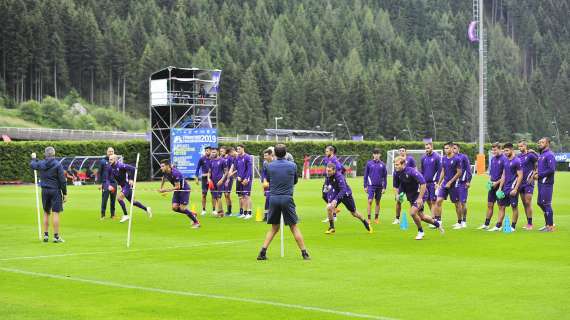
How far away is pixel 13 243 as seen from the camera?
21781mm

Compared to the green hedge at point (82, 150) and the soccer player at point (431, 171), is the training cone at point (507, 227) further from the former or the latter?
the green hedge at point (82, 150)

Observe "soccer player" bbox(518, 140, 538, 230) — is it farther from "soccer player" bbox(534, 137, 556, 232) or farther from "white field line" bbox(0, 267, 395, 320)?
"white field line" bbox(0, 267, 395, 320)

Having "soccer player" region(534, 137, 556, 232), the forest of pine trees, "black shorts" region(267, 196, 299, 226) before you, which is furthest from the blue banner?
the forest of pine trees

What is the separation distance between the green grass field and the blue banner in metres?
32.6

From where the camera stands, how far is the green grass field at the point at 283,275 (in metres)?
12.4

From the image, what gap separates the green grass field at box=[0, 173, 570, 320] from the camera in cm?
1241

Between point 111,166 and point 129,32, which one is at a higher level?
point 129,32

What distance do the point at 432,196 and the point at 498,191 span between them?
2174 millimetres

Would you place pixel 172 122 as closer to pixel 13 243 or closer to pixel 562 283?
pixel 13 243

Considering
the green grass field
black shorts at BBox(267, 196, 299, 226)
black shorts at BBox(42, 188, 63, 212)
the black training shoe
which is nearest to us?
the green grass field

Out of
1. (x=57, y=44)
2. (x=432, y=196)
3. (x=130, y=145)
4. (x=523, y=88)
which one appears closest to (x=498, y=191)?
(x=432, y=196)

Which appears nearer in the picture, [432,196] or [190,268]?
[190,268]

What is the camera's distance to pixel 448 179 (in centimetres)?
2545

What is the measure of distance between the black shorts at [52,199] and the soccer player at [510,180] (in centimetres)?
1128
